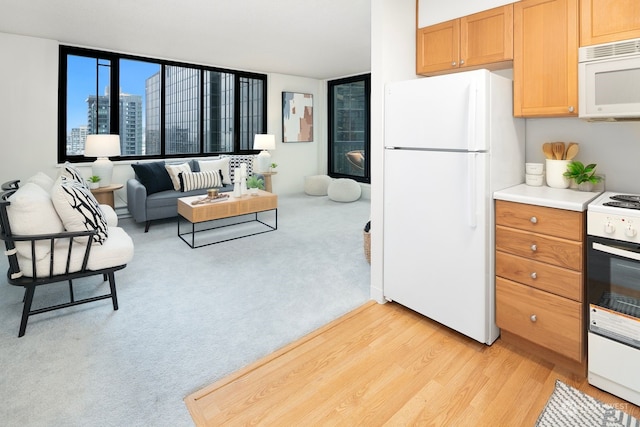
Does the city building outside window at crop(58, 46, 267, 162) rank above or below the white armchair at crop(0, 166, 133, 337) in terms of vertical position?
above

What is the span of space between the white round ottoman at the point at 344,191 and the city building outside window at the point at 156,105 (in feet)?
5.99

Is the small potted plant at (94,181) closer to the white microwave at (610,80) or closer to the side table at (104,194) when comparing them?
the side table at (104,194)

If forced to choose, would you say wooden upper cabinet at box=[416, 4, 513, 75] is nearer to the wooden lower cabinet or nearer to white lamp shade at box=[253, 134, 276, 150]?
the wooden lower cabinet

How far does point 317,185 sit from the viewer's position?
7.40 metres

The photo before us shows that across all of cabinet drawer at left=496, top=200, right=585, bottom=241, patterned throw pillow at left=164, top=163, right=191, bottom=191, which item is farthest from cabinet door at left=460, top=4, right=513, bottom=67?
patterned throw pillow at left=164, top=163, right=191, bottom=191

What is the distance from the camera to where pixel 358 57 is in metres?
5.71

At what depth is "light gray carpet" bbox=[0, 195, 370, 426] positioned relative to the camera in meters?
1.68

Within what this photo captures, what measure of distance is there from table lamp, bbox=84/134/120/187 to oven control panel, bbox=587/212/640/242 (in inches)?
197

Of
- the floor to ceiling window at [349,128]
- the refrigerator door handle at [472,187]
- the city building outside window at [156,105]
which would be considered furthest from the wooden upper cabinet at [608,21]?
the city building outside window at [156,105]

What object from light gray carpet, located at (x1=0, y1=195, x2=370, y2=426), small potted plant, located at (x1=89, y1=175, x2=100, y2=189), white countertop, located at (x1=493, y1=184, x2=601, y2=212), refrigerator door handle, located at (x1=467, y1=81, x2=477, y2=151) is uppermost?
refrigerator door handle, located at (x1=467, y1=81, x2=477, y2=151)

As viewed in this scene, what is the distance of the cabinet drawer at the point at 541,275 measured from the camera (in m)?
1.77

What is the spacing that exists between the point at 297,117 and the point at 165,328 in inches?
233

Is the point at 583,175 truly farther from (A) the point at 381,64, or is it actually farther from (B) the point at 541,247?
(A) the point at 381,64

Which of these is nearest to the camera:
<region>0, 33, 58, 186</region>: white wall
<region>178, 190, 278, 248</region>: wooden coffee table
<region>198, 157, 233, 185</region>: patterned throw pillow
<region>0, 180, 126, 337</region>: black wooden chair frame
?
<region>0, 180, 126, 337</region>: black wooden chair frame
